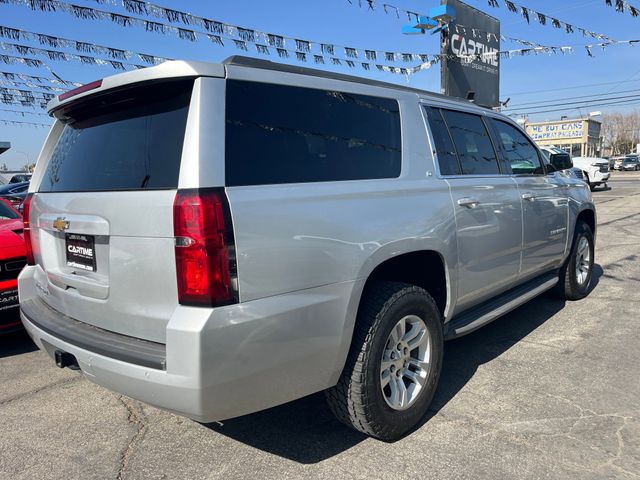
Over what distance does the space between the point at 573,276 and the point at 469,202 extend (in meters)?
2.71

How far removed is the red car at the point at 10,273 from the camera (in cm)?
414

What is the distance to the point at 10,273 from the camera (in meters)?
4.25

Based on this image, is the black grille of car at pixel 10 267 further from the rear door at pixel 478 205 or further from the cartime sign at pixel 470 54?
the cartime sign at pixel 470 54

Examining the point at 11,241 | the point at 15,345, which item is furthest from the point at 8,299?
the point at 15,345

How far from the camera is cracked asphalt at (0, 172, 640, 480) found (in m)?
2.65

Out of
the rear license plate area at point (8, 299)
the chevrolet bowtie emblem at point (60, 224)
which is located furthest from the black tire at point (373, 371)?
the rear license plate area at point (8, 299)

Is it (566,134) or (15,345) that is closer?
(15,345)

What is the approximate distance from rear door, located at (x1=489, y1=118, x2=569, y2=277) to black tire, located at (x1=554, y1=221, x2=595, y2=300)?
0.42 m

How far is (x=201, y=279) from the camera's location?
2.12 metres

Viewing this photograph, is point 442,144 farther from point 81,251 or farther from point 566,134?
point 566,134

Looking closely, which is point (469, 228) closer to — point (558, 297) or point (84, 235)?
point (84, 235)

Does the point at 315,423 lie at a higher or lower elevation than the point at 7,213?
lower

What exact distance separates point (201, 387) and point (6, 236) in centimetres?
333

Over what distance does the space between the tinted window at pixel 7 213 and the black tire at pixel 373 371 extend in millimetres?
4161
